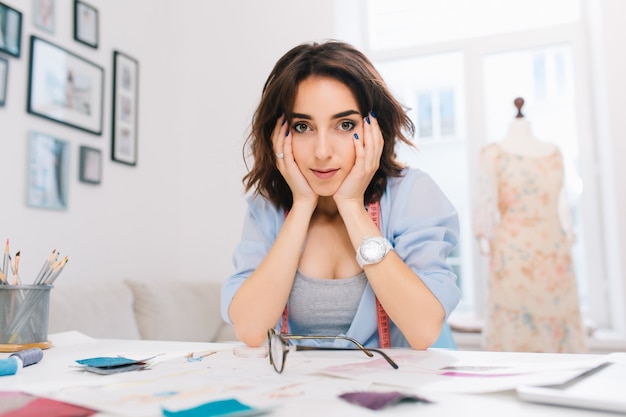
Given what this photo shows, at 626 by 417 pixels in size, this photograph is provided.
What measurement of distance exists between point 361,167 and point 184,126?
97.2 inches

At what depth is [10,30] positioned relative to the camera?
205 cm

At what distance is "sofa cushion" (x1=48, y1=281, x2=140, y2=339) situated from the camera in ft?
6.22

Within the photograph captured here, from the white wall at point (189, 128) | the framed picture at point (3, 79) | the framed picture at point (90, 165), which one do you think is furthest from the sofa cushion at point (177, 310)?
the framed picture at point (3, 79)

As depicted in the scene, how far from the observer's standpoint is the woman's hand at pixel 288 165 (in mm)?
1241

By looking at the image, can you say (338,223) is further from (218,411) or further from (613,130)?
(613,130)

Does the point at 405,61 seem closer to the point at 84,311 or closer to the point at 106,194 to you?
the point at 106,194

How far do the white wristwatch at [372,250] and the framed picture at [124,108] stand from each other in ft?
6.51

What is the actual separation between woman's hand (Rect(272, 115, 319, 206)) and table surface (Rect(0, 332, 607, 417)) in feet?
1.47

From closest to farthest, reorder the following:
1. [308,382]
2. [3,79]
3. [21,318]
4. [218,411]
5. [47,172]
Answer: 1. [218,411]
2. [308,382]
3. [21,318]
4. [3,79]
5. [47,172]

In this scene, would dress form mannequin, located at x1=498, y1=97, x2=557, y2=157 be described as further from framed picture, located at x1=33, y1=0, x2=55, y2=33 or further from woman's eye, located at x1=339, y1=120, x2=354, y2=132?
framed picture, located at x1=33, y1=0, x2=55, y2=33

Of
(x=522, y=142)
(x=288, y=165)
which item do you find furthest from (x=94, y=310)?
(x=522, y=142)

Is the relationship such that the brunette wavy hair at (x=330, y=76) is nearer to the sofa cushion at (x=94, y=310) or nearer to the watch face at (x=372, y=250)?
the watch face at (x=372, y=250)

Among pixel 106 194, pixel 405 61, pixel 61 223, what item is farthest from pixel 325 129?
pixel 405 61

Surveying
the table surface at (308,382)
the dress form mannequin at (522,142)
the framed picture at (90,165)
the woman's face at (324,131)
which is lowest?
the table surface at (308,382)
